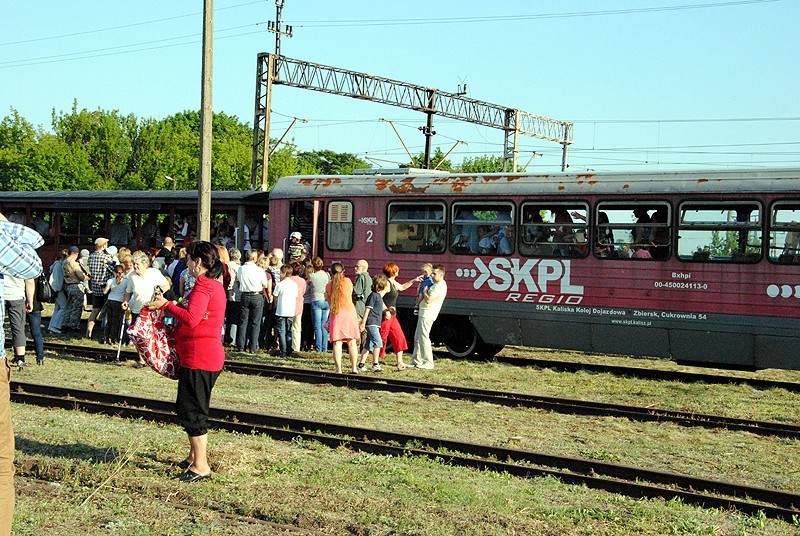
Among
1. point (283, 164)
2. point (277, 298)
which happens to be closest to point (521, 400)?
point (277, 298)

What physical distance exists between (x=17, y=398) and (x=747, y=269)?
10.6 m

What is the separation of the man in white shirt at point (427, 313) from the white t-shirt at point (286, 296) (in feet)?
7.08

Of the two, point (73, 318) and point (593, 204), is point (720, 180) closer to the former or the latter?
point (593, 204)

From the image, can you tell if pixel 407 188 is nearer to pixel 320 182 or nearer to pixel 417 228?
pixel 417 228

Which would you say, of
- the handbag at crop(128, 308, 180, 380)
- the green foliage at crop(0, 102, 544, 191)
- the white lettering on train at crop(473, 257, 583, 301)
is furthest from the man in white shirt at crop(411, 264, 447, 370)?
the green foliage at crop(0, 102, 544, 191)

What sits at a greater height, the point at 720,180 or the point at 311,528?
the point at 720,180

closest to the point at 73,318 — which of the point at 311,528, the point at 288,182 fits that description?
the point at 288,182

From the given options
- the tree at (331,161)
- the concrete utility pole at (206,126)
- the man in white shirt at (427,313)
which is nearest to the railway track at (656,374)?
the man in white shirt at (427,313)

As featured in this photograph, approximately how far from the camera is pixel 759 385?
16.4 meters

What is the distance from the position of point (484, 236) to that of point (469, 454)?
830 cm

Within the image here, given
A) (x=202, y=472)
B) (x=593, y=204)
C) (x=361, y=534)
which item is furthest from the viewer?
(x=593, y=204)

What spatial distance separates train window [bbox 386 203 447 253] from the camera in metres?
18.2

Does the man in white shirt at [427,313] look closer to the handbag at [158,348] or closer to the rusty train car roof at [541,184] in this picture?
the rusty train car roof at [541,184]

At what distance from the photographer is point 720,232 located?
15914 millimetres
